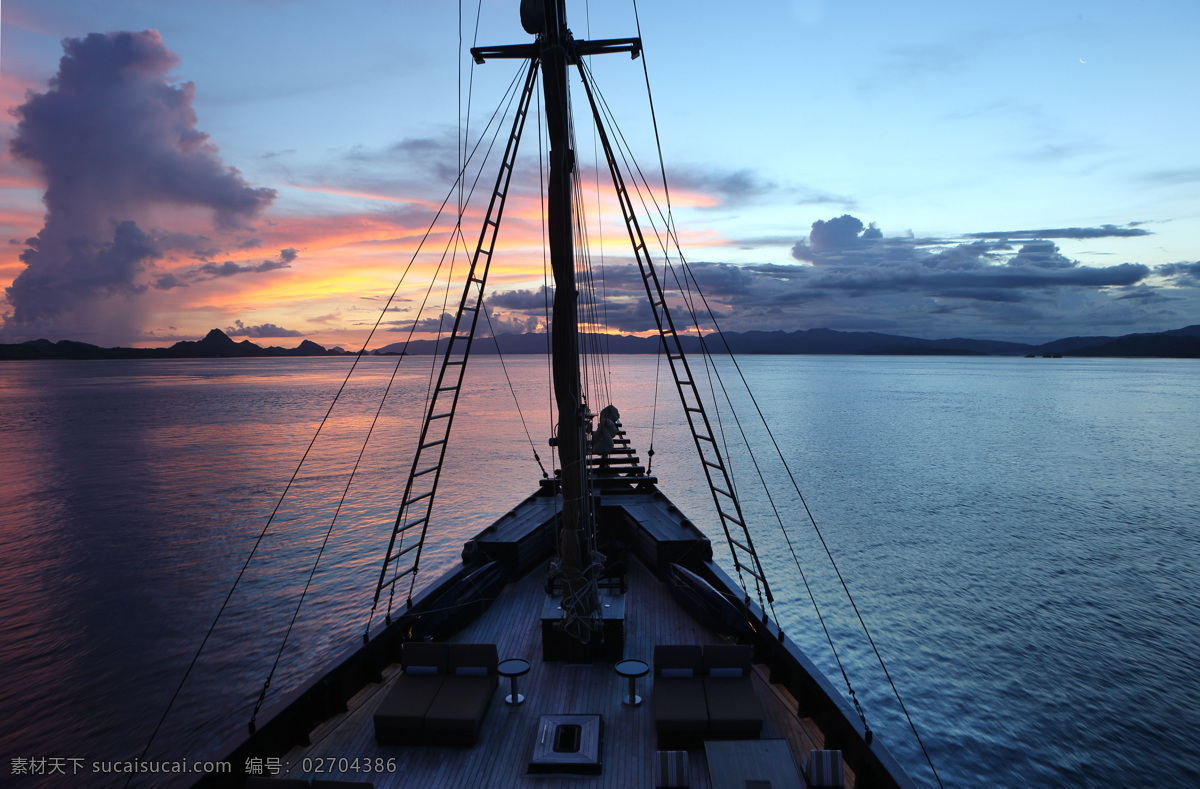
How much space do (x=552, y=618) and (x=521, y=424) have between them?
205 feet

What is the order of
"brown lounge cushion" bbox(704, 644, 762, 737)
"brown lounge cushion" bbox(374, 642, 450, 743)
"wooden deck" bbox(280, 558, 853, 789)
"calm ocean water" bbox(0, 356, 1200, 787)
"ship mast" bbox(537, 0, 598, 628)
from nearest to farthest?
"wooden deck" bbox(280, 558, 853, 789) < "brown lounge cushion" bbox(704, 644, 762, 737) < "brown lounge cushion" bbox(374, 642, 450, 743) < "ship mast" bbox(537, 0, 598, 628) < "calm ocean water" bbox(0, 356, 1200, 787)

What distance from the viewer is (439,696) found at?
27.2 feet

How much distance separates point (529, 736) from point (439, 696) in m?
1.40

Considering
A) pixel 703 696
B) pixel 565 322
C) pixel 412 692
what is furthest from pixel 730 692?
pixel 565 322

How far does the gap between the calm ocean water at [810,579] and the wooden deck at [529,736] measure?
7.75 meters

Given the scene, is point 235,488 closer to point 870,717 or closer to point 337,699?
point 337,699

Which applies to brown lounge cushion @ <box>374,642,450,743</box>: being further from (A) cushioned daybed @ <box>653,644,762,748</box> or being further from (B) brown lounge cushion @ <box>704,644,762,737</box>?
(B) brown lounge cushion @ <box>704,644,762,737</box>

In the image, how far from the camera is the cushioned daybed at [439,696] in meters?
7.81

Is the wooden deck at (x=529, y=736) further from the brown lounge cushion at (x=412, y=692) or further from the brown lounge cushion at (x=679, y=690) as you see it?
the brown lounge cushion at (x=679, y=690)

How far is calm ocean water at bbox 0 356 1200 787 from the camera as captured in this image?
14.8m

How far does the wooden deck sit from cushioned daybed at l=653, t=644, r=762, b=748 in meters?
0.38

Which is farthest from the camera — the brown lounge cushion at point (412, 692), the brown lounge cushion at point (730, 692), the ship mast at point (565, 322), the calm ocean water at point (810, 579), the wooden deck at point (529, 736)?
the calm ocean water at point (810, 579)

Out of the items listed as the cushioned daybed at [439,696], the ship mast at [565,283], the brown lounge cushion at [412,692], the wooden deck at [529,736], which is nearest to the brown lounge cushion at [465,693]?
the cushioned daybed at [439,696]

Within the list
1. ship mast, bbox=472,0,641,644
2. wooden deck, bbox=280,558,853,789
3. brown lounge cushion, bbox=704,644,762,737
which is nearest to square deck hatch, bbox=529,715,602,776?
wooden deck, bbox=280,558,853,789
